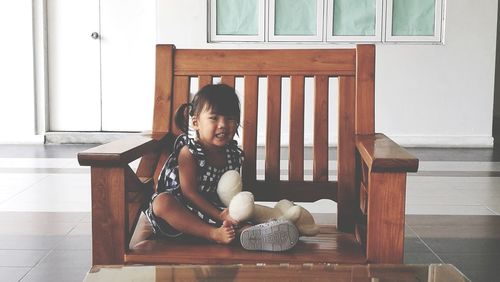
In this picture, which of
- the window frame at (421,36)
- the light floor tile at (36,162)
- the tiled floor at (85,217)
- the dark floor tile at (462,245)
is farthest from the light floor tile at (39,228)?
the window frame at (421,36)

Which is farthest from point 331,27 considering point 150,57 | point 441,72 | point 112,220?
point 112,220

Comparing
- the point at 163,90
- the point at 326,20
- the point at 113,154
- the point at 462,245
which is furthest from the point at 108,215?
the point at 326,20

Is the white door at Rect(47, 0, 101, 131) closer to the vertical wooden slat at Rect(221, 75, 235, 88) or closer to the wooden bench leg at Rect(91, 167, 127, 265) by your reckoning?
the vertical wooden slat at Rect(221, 75, 235, 88)

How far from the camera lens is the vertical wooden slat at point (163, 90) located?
1868 millimetres

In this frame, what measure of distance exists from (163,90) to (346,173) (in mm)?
583

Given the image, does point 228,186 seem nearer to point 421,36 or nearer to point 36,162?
point 36,162

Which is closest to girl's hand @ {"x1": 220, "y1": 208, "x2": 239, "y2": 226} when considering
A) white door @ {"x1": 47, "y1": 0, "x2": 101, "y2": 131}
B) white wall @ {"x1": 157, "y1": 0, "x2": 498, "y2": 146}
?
white wall @ {"x1": 157, "y1": 0, "x2": 498, "y2": 146}

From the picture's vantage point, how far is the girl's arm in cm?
162

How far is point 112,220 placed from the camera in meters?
1.41

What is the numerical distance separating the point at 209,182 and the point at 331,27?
4.24 m

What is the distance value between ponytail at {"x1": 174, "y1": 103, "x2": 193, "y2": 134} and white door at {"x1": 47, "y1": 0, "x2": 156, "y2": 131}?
13.9 ft

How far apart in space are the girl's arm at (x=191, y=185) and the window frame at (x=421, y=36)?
14.4 feet

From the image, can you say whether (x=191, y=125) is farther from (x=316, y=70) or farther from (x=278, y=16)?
(x=278, y=16)

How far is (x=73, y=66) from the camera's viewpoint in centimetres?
607
